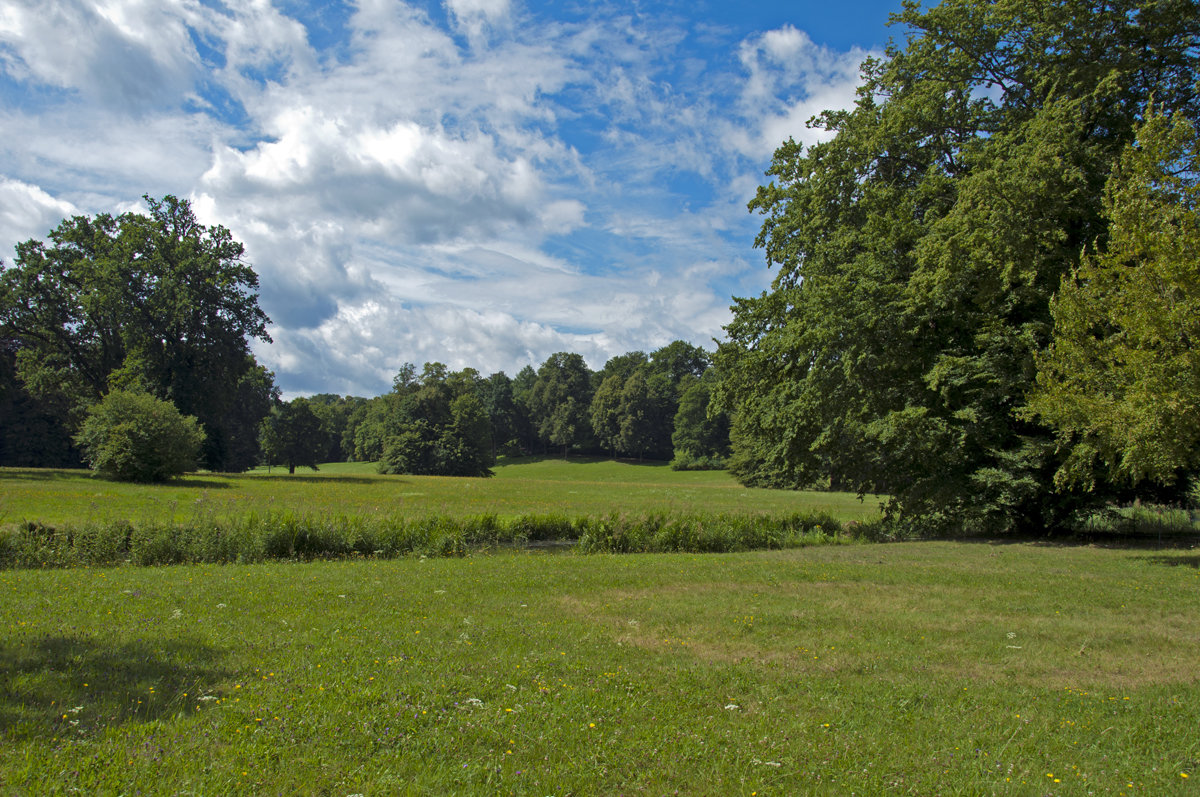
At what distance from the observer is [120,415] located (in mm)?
38281

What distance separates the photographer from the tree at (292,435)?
79.0 m

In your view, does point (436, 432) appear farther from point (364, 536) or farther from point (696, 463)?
point (364, 536)

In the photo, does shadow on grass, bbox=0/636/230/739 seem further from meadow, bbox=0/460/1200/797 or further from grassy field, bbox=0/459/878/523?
grassy field, bbox=0/459/878/523

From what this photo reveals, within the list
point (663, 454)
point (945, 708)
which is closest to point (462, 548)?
point (945, 708)

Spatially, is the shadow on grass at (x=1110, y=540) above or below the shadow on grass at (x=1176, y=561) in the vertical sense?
below

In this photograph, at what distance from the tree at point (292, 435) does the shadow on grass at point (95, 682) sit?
253 ft

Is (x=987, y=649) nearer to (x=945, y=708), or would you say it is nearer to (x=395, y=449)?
(x=945, y=708)

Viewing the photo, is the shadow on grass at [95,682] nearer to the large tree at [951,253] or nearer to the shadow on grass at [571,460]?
the large tree at [951,253]

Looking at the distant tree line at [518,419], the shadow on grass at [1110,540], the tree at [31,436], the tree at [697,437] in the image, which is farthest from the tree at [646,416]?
the shadow on grass at [1110,540]

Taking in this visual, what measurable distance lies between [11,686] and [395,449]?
7807 cm

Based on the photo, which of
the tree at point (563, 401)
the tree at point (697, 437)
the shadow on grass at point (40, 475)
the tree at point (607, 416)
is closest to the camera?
the shadow on grass at point (40, 475)

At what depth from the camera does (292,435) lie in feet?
262

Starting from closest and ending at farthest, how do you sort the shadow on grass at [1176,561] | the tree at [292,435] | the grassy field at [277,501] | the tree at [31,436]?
the shadow on grass at [1176,561] < the grassy field at [277,501] < the tree at [31,436] < the tree at [292,435]

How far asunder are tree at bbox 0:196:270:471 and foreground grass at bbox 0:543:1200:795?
42712mm
